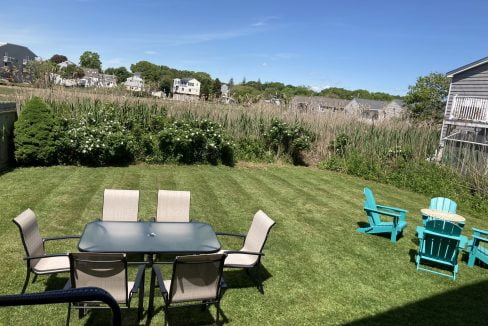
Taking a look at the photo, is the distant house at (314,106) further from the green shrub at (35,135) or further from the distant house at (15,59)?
the distant house at (15,59)

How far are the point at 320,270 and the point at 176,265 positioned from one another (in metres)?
2.82

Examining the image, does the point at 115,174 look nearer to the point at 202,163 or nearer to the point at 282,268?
the point at 202,163

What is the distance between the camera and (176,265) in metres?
3.41

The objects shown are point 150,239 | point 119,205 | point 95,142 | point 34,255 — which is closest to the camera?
point 34,255

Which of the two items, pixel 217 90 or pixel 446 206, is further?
pixel 217 90

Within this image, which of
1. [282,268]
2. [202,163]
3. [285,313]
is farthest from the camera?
[202,163]

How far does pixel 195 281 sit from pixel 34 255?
71.4 inches

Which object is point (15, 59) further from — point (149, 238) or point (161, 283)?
point (161, 283)

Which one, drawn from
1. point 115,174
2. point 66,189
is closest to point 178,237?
point 66,189

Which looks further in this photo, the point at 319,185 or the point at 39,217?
the point at 319,185

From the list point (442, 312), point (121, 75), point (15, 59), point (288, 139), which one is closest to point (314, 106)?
point (288, 139)

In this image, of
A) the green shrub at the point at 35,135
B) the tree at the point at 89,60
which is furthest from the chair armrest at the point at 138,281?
the tree at the point at 89,60

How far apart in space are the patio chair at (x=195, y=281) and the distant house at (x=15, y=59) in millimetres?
11497

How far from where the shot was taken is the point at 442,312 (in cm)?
471
